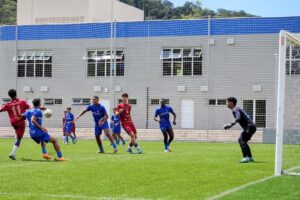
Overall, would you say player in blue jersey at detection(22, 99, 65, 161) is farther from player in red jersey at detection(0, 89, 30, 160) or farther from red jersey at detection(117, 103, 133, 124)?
red jersey at detection(117, 103, 133, 124)

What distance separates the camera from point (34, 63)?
55.0 meters

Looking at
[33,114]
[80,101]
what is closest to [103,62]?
[80,101]

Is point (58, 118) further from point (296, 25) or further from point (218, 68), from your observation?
point (296, 25)

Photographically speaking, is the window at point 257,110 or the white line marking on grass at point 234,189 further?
the window at point 257,110

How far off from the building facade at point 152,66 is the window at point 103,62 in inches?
3.3

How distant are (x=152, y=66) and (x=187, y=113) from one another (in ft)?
16.3

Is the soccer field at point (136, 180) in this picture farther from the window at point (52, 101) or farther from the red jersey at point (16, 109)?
the window at point (52, 101)

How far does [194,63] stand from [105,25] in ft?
26.5

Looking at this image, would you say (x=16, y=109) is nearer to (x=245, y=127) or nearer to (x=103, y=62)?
(x=245, y=127)

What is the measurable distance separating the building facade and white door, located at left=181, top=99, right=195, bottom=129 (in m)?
0.02

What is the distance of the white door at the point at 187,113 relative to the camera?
49594 millimetres

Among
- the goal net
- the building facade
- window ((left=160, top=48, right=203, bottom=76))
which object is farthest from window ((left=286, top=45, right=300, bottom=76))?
window ((left=160, top=48, right=203, bottom=76))

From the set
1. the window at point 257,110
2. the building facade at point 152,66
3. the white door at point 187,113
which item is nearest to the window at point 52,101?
the building facade at point 152,66

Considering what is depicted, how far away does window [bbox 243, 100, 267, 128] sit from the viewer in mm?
47219
